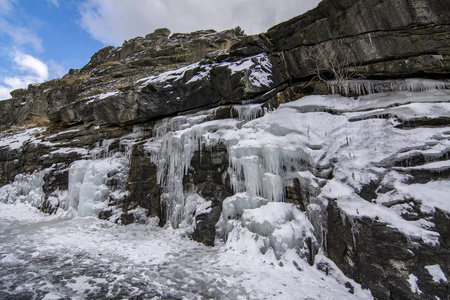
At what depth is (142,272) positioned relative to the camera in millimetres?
4668

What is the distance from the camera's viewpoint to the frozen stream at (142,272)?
3.88 m

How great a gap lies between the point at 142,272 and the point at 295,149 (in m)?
4.72

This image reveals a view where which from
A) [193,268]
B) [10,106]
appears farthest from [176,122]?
[10,106]

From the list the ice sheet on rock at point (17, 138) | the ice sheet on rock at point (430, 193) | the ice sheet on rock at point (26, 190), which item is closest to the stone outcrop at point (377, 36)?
the ice sheet on rock at point (430, 193)

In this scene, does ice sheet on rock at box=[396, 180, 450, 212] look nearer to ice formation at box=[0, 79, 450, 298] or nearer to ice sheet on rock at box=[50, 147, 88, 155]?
ice formation at box=[0, 79, 450, 298]

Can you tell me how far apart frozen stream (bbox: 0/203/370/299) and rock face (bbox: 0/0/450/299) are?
561mm

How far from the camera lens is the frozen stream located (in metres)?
3.88

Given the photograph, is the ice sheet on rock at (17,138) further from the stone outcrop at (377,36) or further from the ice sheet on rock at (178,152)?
the stone outcrop at (377,36)

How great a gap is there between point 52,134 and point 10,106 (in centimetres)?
1414

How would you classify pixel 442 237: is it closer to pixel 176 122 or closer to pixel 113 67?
pixel 176 122

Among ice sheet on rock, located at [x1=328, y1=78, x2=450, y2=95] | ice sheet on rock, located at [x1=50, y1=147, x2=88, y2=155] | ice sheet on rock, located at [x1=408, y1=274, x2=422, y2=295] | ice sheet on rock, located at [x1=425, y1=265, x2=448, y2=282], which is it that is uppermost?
ice sheet on rock, located at [x1=328, y1=78, x2=450, y2=95]

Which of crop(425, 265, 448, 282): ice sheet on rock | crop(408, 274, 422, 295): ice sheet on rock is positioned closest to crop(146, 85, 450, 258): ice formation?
crop(425, 265, 448, 282): ice sheet on rock

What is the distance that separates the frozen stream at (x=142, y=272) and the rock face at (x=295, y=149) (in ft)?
1.84

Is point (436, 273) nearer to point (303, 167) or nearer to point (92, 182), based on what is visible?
point (303, 167)
